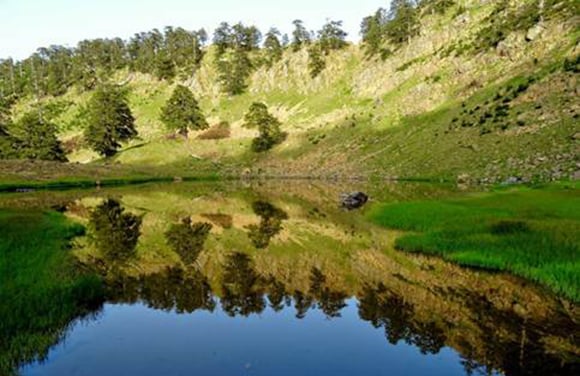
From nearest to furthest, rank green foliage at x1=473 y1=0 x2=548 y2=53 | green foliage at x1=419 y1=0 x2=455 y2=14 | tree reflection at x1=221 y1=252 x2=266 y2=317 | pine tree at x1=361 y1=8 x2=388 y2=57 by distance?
1. tree reflection at x1=221 y1=252 x2=266 y2=317
2. green foliage at x1=473 y1=0 x2=548 y2=53
3. green foliage at x1=419 y1=0 x2=455 y2=14
4. pine tree at x1=361 y1=8 x2=388 y2=57

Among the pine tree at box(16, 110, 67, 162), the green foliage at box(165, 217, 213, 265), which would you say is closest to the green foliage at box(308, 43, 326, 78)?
the pine tree at box(16, 110, 67, 162)

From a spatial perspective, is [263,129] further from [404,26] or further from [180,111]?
[404,26]

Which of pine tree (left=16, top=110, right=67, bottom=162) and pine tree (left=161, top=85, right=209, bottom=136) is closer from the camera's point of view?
pine tree (left=16, top=110, right=67, bottom=162)

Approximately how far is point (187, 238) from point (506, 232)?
78.1ft

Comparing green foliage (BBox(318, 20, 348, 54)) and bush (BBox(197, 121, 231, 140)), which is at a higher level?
green foliage (BBox(318, 20, 348, 54))

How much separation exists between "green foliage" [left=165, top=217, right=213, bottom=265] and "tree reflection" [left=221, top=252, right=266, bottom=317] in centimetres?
354

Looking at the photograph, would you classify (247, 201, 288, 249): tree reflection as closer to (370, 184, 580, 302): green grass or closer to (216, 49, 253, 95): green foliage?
(370, 184, 580, 302): green grass

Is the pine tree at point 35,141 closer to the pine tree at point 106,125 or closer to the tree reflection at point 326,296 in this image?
the pine tree at point 106,125

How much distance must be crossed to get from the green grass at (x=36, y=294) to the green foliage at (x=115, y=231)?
2.96 metres

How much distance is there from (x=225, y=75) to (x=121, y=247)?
162m

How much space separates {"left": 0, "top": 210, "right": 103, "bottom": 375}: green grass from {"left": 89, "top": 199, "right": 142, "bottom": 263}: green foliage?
117 inches

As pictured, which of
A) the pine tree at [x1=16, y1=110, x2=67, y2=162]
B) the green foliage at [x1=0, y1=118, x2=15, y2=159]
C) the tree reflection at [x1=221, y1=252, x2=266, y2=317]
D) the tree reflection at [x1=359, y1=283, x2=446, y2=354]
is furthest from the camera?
the pine tree at [x1=16, y1=110, x2=67, y2=162]

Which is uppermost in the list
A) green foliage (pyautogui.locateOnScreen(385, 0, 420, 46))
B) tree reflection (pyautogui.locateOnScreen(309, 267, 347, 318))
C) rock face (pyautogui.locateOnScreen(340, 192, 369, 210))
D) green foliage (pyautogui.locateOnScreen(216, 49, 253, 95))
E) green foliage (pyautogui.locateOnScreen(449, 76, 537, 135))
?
green foliage (pyautogui.locateOnScreen(385, 0, 420, 46))

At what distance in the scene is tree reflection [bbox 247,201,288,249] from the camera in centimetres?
3897
